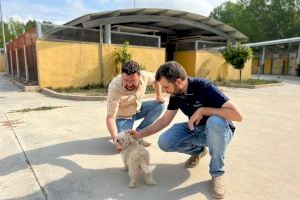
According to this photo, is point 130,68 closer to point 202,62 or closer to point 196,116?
point 196,116

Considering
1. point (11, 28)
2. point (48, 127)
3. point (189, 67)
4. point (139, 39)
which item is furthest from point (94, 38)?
point (11, 28)

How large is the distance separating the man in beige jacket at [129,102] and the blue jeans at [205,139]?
599mm

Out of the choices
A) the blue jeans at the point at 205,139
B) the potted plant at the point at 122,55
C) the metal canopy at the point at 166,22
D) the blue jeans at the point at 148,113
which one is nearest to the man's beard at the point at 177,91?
the blue jeans at the point at 205,139

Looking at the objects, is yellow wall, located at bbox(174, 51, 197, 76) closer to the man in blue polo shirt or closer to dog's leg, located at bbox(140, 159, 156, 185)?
the man in blue polo shirt

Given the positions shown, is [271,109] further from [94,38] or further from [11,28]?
[11,28]

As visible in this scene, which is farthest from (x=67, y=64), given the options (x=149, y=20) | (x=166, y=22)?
(x=166, y=22)

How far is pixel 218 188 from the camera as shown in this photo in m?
2.68

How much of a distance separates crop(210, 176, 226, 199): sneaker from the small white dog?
63 cm

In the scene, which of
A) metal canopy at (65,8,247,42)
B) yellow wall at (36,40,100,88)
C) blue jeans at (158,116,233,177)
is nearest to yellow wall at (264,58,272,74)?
metal canopy at (65,8,247,42)

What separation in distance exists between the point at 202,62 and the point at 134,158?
15.0 metres

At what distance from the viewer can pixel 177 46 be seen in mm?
18766

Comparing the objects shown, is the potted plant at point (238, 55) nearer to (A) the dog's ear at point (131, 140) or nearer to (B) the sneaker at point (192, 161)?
(B) the sneaker at point (192, 161)

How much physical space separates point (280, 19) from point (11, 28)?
5541cm

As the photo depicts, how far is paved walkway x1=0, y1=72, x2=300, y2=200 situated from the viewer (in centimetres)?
275
